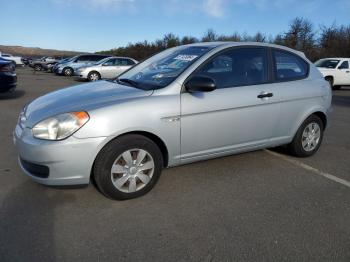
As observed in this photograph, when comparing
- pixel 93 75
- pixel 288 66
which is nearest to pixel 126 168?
pixel 288 66

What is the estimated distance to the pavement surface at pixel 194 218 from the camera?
9.52 ft

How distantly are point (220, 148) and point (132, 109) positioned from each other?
4.24 ft

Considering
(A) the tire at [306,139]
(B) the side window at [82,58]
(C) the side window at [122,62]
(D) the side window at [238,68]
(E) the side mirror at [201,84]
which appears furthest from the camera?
(B) the side window at [82,58]

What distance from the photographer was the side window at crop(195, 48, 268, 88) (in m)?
4.32

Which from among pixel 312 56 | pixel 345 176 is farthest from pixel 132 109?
pixel 312 56

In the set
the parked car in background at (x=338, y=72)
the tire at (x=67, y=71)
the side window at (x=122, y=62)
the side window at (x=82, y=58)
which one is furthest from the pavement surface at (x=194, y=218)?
the side window at (x=82, y=58)

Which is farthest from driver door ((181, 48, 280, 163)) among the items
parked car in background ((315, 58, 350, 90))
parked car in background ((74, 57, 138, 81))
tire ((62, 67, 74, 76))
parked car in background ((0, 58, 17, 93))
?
tire ((62, 67, 74, 76))

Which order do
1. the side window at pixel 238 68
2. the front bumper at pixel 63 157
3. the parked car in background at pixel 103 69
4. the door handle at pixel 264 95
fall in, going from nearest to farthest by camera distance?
the front bumper at pixel 63 157
the side window at pixel 238 68
the door handle at pixel 264 95
the parked car in background at pixel 103 69

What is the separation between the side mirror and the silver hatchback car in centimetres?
1

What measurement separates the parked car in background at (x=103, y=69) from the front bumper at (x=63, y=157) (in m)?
17.6

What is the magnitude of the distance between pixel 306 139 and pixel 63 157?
11.7ft

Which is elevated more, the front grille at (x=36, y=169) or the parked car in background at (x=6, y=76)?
the parked car in background at (x=6, y=76)

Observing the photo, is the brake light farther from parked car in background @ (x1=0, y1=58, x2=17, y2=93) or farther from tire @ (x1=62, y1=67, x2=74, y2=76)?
tire @ (x1=62, y1=67, x2=74, y2=76)

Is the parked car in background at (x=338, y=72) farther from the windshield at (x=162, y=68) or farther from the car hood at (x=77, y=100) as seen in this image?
the car hood at (x=77, y=100)
